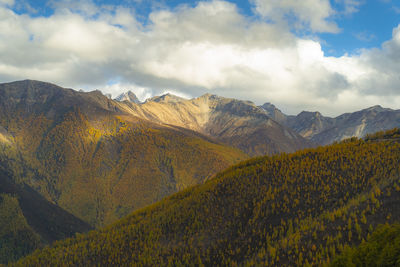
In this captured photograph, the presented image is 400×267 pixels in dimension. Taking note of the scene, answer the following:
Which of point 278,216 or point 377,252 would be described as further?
point 278,216

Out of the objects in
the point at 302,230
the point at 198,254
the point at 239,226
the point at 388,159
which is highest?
the point at 388,159

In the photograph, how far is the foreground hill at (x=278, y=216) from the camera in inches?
3693

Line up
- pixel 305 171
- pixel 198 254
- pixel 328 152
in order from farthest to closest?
pixel 328 152
pixel 305 171
pixel 198 254

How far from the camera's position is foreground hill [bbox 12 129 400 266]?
93.8 meters

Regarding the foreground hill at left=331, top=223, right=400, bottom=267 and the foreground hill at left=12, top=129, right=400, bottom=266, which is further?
the foreground hill at left=12, top=129, right=400, bottom=266

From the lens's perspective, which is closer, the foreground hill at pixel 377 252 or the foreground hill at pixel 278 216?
the foreground hill at pixel 377 252

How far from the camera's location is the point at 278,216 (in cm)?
12812

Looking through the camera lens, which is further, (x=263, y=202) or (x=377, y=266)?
(x=263, y=202)

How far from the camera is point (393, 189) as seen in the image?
10106 cm

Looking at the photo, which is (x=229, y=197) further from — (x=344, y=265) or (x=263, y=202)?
(x=344, y=265)

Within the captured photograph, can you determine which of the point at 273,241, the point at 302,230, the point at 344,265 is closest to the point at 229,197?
the point at 273,241

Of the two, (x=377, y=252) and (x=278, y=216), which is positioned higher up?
(x=377, y=252)

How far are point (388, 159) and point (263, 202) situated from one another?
193 ft

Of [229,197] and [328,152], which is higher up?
[328,152]
